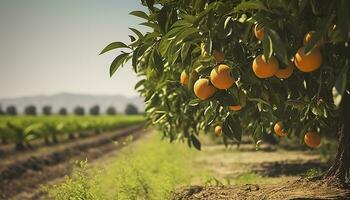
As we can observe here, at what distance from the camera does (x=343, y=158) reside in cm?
369

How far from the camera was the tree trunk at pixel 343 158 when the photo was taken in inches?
144

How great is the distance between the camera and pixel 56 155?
17297 millimetres

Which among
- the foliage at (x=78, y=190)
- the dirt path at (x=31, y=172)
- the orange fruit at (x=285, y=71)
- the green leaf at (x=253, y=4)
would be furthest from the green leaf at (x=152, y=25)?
the dirt path at (x=31, y=172)

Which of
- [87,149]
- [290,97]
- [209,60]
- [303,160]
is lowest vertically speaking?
[87,149]

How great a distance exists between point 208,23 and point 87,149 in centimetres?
1996

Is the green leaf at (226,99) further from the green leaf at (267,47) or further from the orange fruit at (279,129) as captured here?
the orange fruit at (279,129)

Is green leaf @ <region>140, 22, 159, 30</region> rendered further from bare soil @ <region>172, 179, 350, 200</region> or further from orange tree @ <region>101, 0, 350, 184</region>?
bare soil @ <region>172, 179, 350, 200</region>

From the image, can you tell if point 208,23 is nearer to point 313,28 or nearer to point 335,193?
point 313,28

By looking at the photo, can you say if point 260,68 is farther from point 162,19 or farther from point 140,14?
point 140,14

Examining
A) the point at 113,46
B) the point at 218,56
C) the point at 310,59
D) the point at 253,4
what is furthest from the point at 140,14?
the point at 310,59

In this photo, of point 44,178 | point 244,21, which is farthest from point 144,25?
point 44,178

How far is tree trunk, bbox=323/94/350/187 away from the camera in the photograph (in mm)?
3660

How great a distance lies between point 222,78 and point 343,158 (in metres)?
1.67

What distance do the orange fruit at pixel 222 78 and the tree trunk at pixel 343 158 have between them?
1471 mm
